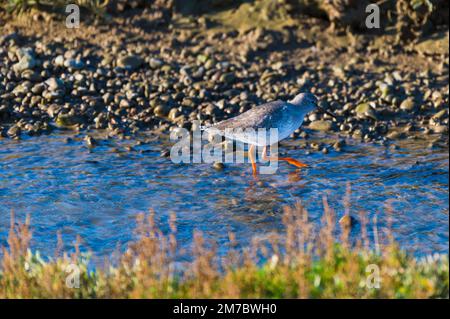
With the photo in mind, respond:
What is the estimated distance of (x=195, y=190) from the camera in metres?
11.4

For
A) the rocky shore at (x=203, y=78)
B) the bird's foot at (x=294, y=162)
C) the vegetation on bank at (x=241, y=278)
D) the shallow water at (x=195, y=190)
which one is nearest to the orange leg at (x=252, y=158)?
the shallow water at (x=195, y=190)

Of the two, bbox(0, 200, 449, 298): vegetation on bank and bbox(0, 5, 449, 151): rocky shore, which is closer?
bbox(0, 200, 449, 298): vegetation on bank

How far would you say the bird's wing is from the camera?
11.6 meters

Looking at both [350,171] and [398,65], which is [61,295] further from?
[398,65]

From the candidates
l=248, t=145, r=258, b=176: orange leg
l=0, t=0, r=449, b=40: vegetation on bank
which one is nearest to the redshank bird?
l=248, t=145, r=258, b=176: orange leg

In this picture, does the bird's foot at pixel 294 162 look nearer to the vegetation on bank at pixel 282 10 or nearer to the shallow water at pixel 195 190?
the shallow water at pixel 195 190

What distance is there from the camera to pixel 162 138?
13.7 m

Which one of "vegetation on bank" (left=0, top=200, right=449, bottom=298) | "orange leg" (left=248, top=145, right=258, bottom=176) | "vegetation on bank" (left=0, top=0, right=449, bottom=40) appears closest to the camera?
"vegetation on bank" (left=0, top=200, right=449, bottom=298)

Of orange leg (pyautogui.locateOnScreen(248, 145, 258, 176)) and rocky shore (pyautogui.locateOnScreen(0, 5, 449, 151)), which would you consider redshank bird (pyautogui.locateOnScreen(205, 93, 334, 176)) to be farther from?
rocky shore (pyautogui.locateOnScreen(0, 5, 449, 151))

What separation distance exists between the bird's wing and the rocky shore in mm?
1751

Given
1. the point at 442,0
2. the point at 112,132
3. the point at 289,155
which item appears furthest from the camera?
the point at 442,0

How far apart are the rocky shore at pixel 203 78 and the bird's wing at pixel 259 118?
5.74 feet

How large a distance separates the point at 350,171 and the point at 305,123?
250 cm
